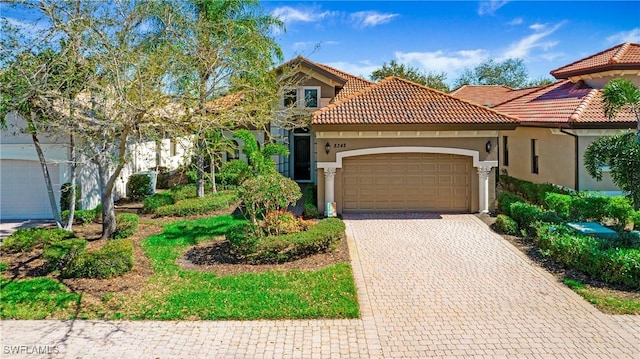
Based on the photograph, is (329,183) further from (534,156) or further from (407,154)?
(534,156)

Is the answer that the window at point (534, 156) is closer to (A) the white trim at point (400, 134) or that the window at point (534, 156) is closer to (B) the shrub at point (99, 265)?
(A) the white trim at point (400, 134)

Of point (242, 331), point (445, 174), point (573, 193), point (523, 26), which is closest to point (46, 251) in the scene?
point (242, 331)

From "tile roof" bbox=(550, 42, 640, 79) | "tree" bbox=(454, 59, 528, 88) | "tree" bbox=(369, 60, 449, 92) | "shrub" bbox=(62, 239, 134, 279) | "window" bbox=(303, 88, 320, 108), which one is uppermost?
"tree" bbox=(454, 59, 528, 88)

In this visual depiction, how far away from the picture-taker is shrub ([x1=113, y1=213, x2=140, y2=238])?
13320mm

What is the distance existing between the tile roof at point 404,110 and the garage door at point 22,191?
10463mm

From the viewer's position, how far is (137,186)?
63.9 feet

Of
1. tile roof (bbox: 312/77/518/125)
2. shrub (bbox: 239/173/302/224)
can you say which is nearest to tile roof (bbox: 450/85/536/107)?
tile roof (bbox: 312/77/518/125)

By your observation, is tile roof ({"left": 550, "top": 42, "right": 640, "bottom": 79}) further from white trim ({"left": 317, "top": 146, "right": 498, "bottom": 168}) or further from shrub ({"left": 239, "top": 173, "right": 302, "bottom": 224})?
shrub ({"left": 239, "top": 173, "right": 302, "bottom": 224})

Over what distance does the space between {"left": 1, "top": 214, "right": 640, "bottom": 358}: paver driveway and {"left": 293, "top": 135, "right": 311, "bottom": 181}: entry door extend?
47.1 ft

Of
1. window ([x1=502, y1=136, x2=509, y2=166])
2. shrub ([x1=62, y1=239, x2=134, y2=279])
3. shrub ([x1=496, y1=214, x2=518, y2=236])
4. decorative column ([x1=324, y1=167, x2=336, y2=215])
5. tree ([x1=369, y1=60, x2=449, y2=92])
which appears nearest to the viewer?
shrub ([x1=62, y1=239, x2=134, y2=279])

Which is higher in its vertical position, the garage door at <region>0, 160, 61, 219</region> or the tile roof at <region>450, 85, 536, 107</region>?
the tile roof at <region>450, 85, 536, 107</region>

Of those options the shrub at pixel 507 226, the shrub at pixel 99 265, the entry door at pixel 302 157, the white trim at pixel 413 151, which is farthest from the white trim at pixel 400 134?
the entry door at pixel 302 157

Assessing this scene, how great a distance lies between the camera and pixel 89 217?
603 inches

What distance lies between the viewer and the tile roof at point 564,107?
1598cm
